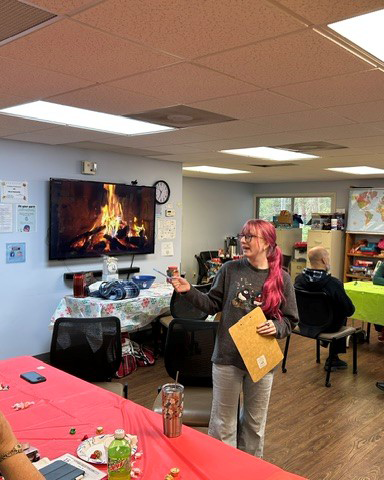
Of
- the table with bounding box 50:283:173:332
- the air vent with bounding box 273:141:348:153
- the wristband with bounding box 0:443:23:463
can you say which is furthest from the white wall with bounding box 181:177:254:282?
the wristband with bounding box 0:443:23:463

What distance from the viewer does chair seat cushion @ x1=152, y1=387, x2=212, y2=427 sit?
8.29 feet

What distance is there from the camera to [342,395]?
13.3 ft

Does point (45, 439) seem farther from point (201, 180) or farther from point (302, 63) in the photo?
point (201, 180)

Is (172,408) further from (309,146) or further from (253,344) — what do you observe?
(309,146)

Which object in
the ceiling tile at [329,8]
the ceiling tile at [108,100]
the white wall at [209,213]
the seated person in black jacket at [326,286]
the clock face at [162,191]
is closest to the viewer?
the ceiling tile at [329,8]

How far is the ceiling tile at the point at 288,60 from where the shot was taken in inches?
67.3

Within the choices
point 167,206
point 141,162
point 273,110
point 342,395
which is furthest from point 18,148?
point 342,395

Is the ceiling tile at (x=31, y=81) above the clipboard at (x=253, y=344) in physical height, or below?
above

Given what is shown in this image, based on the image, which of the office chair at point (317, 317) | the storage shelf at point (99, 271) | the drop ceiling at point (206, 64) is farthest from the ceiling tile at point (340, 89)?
the storage shelf at point (99, 271)

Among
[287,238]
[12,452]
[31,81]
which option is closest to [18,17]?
[31,81]

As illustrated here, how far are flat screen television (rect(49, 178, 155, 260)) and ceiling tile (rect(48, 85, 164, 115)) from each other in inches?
74.0

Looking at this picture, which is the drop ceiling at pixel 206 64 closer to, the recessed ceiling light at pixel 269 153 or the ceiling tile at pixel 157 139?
the ceiling tile at pixel 157 139

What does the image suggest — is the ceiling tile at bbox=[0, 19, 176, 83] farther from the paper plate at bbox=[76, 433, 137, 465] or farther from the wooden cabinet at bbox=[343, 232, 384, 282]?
the wooden cabinet at bbox=[343, 232, 384, 282]

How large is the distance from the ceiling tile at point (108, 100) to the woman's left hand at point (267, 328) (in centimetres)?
142
